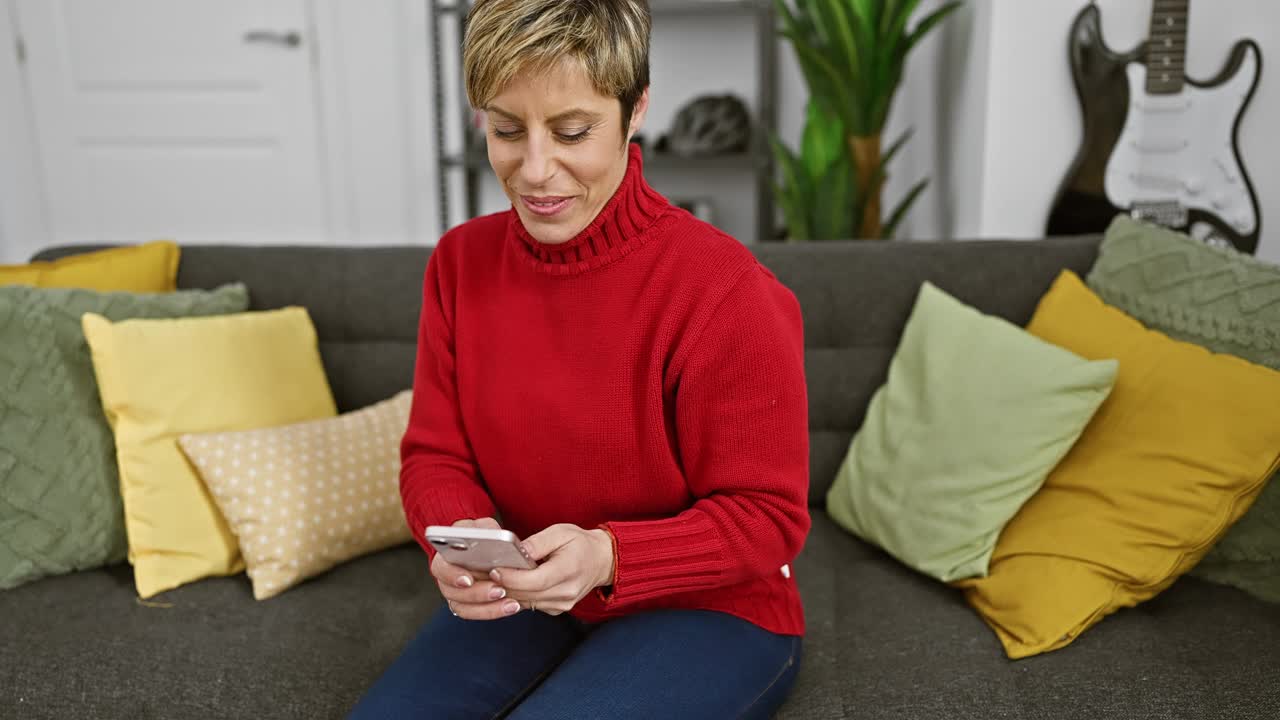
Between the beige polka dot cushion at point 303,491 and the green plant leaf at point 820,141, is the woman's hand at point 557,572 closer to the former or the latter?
the beige polka dot cushion at point 303,491

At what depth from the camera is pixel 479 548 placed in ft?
3.00

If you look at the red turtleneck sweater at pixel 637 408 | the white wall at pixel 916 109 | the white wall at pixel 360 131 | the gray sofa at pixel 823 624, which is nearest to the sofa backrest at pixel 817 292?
the gray sofa at pixel 823 624

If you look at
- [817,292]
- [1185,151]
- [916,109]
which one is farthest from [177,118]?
[1185,151]

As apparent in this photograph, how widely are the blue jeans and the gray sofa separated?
15cm

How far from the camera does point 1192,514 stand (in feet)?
4.23

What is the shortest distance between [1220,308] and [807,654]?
73 centimetres

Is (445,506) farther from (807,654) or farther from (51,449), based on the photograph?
(51,449)

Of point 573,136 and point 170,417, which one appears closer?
point 573,136

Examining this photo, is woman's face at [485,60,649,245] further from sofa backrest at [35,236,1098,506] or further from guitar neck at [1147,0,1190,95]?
guitar neck at [1147,0,1190,95]

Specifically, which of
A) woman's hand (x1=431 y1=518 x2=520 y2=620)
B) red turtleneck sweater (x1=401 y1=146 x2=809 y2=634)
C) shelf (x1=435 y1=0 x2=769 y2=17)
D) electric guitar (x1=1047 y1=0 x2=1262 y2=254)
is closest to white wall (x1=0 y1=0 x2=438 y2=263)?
shelf (x1=435 y1=0 x2=769 y2=17)

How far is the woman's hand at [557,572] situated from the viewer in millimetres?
934

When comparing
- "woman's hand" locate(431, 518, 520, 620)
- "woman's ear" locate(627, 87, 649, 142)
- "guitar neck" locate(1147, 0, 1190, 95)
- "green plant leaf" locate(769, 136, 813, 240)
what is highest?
"guitar neck" locate(1147, 0, 1190, 95)

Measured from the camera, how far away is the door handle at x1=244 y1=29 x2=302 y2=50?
370cm

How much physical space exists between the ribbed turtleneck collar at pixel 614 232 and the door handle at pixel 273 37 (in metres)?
2.96
